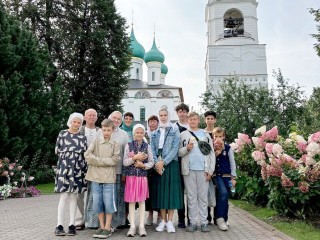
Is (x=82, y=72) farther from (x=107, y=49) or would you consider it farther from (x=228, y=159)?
(x=228, y=159)

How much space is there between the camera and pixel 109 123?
19.8 ft

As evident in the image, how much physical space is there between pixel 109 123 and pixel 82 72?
19.9 meters

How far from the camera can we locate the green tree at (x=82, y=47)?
81.2ft

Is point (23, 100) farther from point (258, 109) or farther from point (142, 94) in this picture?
point (142, 94)

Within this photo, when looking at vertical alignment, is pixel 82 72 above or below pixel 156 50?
below

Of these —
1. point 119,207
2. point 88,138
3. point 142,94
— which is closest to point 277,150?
point 119,207

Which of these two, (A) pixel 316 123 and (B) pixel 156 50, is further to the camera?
(B) pixel 156 50

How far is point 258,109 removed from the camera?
20.6m

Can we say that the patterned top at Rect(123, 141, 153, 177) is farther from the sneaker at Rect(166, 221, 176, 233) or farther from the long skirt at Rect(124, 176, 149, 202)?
the sneaker at Rect(166, 221, 176, 233)

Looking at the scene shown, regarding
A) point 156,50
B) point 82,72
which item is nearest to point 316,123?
point 82,72

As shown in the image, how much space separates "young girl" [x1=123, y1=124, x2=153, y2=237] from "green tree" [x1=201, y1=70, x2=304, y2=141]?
45.2 feet

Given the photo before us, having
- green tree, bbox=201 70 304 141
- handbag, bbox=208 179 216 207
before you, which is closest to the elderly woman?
handbag, bbox=208 179 216 207

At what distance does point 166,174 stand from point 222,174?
1.13 meters

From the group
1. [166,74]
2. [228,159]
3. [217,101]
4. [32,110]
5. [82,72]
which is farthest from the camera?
[166,74]
